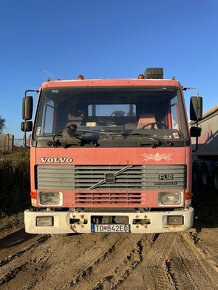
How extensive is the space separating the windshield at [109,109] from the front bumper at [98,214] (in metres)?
1.33

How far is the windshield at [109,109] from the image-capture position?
5.98 meters

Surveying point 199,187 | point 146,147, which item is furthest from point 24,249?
point 199,187

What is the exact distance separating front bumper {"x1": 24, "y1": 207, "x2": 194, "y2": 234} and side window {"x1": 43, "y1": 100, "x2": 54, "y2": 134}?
1309 mm

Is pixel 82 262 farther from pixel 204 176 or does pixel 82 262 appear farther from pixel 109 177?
pixel 204 176

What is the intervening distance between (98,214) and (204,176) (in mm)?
10256

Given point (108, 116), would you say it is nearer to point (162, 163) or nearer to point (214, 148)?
point (162, 163)

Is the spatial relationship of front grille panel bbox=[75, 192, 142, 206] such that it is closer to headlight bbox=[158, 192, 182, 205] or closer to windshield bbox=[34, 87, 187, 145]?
headlight bbox=[158, 192, 182, 205]

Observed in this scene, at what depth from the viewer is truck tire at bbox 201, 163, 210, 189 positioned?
14562 mm

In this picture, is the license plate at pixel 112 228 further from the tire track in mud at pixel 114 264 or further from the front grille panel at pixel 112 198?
the tire track in mud at pixel 114 264

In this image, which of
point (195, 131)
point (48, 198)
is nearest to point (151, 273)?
point (48, 198)

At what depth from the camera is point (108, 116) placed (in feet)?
20.1

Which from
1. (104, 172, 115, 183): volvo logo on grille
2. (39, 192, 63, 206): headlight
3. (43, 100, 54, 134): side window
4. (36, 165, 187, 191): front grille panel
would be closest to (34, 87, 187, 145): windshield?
(43, 100, 54, 134): side window

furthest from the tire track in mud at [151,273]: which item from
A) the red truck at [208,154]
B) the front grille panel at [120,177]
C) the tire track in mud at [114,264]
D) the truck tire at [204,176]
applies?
the truck tire at [204,176]

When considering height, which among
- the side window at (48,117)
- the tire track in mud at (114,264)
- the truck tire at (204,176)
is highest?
the side window at (48,117)
